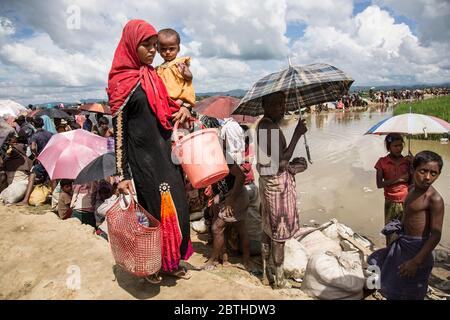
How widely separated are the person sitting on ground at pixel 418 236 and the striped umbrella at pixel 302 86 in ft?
3.29

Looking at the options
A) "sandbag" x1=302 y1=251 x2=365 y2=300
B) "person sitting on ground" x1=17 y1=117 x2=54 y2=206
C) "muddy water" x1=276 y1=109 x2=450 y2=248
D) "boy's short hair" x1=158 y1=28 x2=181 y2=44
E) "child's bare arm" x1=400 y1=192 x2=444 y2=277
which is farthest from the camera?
"person sitting on ground" x1=17 y1=117 x2=54 y2=206

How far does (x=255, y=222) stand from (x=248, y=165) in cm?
83

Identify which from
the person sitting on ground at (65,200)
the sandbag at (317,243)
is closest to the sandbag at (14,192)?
the person sitting on ground at (65,200)

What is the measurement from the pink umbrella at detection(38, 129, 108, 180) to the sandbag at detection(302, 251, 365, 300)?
329 cm

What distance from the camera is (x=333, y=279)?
2877 millimetres

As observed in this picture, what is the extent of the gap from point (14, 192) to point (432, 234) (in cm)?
664

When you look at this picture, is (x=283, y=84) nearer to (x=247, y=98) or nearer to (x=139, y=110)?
(x=247, y=98)

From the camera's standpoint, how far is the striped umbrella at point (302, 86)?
274 cm

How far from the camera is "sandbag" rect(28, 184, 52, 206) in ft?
19.9

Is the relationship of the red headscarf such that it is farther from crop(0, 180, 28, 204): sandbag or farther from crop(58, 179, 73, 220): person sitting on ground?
crop(0, 180, 28, 204): sandbag

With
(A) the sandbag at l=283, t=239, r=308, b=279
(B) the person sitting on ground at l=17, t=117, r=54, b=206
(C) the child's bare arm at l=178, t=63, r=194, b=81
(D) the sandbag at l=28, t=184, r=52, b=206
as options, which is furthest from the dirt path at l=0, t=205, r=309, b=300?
(C) the child's bare arm at l=178, t=63, r=194, b=81

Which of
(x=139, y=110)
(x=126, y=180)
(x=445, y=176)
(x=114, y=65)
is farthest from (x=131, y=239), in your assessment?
(x=445, y=176)

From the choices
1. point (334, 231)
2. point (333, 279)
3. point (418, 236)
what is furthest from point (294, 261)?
point (418, 236)

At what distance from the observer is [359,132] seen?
53.5 ft
